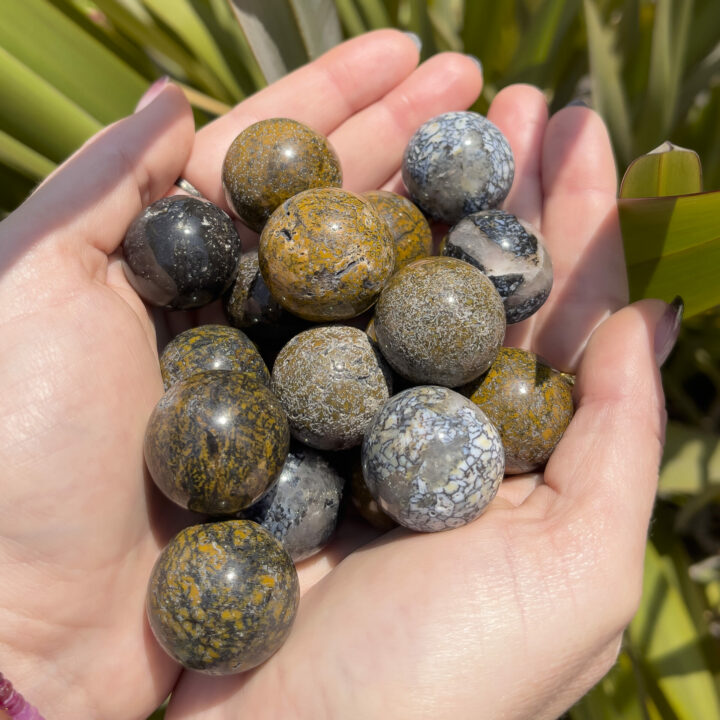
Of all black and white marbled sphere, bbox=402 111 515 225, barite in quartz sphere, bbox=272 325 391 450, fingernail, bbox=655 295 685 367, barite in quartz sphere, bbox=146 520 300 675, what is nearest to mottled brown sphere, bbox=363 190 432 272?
black and white marbled sphere, bbox=402 111 515 225

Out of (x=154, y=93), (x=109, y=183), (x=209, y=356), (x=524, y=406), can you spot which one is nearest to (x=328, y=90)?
(x=154, y=93)

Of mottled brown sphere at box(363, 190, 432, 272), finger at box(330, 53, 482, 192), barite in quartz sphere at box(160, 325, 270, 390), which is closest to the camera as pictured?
barite in quartz sphere at box(160, 325, 270, 390)

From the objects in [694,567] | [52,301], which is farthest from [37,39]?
[694,567]

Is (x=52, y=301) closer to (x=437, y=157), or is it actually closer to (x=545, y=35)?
(x=437, y=157)

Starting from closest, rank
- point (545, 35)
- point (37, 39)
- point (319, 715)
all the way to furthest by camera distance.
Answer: point (319, 715) < point (37, 39) < point (545, 35)

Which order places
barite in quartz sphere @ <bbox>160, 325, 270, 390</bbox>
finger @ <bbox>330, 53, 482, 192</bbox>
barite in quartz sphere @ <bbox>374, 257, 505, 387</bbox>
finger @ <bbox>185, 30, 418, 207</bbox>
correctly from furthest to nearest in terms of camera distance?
1. finger @ <bbox>330, 53, 482, 192</bbox>
2. finger @ <bbox>185, 30, 418, 207</bbox>
3. barite in quartz sphere @ <bbox>160, 325, 270, 390</bbox>
4. barite in quartz sphere @ <bbox>374, 257, 505, 387</bbox>

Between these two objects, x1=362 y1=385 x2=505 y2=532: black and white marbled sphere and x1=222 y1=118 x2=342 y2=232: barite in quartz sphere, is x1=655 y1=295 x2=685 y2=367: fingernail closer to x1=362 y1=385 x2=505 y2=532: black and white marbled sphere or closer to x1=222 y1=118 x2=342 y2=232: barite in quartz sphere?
x1=362 y1=385 x2=505 y2=532: black and white marbled sphere
